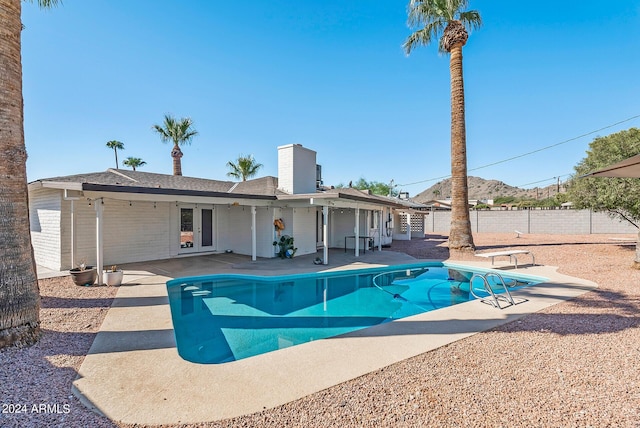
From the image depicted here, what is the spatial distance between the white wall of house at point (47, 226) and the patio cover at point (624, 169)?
48.4 ft

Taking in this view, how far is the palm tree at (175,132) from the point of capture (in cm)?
2445

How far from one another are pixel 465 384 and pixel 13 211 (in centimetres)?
649

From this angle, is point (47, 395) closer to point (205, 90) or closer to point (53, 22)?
point (53, 22)

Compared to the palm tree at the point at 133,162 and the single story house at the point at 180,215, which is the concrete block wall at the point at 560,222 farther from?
the palm tree at the point at 133,162

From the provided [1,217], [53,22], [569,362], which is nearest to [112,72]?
[53,22]

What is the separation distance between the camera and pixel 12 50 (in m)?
4.46

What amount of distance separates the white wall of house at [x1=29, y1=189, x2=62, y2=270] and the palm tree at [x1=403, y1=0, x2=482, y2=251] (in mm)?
15700

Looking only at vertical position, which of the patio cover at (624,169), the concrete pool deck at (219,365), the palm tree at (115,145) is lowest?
the concrete pool deck at (219,365)

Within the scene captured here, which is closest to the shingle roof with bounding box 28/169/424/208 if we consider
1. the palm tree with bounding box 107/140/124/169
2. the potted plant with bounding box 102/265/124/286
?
the potted plant with bounding box 102/265/124/286

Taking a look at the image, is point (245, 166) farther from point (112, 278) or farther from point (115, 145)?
point (112, 278)

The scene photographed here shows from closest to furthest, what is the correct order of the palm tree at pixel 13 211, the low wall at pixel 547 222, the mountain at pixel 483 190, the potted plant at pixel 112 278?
the palm tree at pixel 13 211 < the potted plant at pixel 112 278 < the low wall at pixel 547 222 < the mountain at pixel 483 190

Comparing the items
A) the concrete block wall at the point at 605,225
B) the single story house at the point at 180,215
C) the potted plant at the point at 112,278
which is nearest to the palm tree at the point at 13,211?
the single story house at the point at 180,215

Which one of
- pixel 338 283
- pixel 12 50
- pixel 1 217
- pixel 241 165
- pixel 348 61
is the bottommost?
pixel 338 283

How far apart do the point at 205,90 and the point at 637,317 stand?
17.6 metres
